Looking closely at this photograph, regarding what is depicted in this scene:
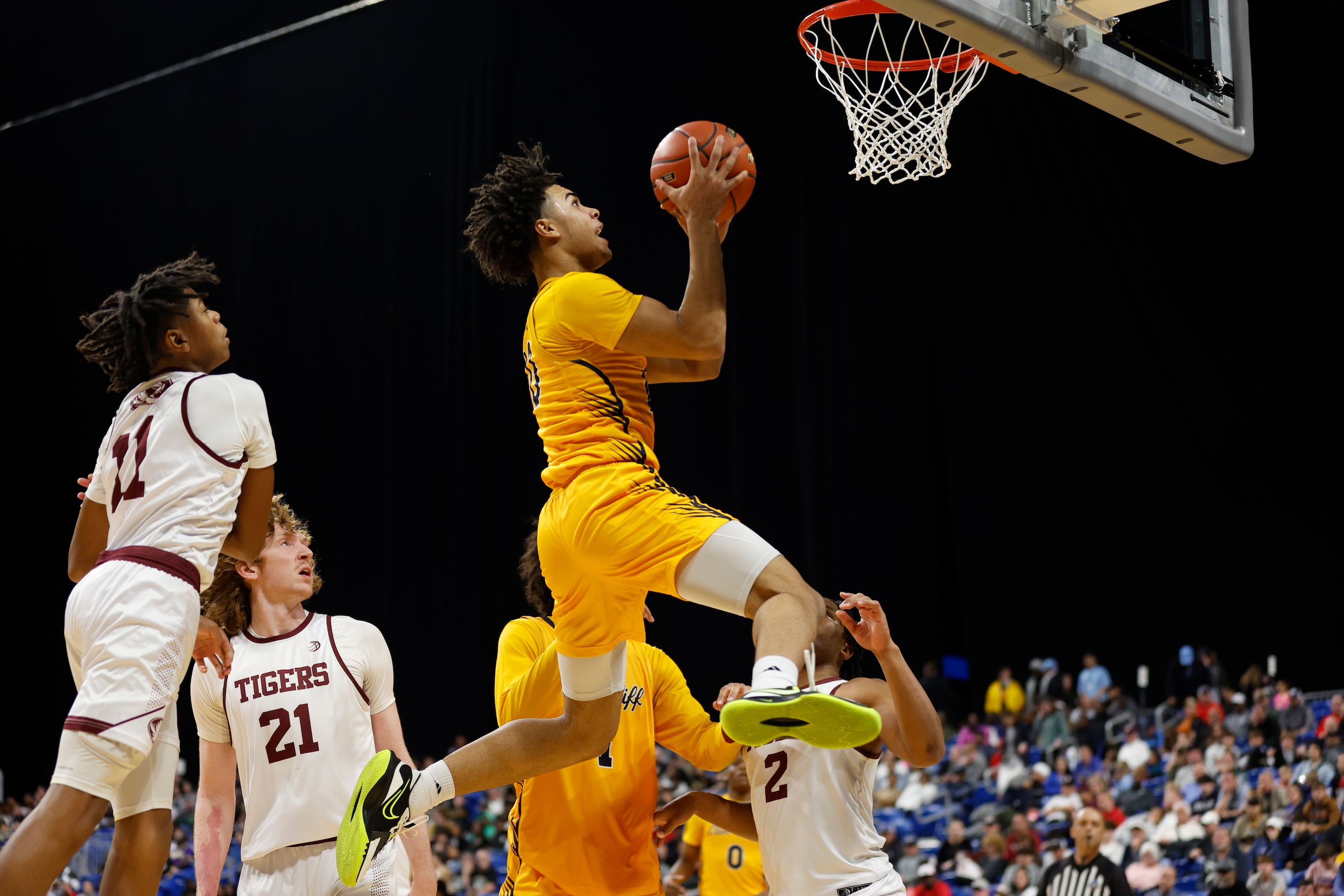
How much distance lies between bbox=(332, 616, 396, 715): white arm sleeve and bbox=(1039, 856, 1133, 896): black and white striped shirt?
4702 millimetres

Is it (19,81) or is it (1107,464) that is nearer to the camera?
(1107,464)

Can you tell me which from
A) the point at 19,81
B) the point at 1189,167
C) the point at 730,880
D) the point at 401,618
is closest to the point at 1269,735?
the point at 1189,167

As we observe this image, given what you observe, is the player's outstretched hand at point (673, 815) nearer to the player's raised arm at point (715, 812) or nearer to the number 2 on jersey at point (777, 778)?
the player's raised arm at point (715, 812)

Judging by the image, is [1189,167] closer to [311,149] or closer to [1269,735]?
[1269,735]

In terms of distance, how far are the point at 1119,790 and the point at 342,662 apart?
7.62 metres

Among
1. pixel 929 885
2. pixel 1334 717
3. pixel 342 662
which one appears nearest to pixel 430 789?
pixel 342 662

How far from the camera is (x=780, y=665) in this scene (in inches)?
131

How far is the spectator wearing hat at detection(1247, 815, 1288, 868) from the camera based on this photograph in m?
9.08

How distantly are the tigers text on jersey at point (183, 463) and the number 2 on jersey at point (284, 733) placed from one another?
1083 millimetres

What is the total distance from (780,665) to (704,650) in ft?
35.7

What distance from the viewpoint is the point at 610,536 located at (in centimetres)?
369

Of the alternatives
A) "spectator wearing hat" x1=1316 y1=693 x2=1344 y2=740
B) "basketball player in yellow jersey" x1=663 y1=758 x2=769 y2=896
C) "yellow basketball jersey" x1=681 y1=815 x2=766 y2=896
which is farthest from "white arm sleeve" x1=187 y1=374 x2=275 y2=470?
"spectator wearing hat" x1=1316 y1=693 x2=1344 y2=740

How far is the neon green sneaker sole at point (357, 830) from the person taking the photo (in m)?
3.88

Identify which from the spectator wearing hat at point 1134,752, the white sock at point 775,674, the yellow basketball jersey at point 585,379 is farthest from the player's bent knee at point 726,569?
the spectator wearing hat at point 1134,752
